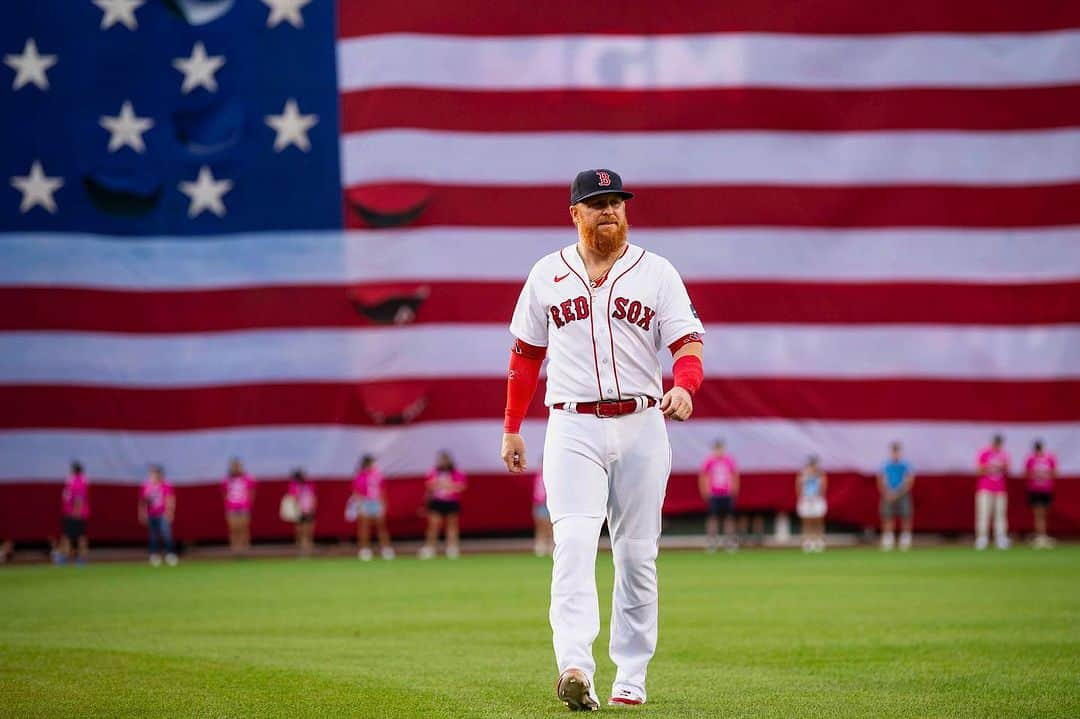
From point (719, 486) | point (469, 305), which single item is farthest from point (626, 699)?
point (469, 305)

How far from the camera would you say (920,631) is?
10875 mm

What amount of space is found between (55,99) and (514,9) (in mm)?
8647

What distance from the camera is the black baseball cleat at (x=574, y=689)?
6285 mm

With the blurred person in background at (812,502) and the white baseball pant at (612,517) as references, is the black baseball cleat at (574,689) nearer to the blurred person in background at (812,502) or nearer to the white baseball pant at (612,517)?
the white baseball pant at (612,517)

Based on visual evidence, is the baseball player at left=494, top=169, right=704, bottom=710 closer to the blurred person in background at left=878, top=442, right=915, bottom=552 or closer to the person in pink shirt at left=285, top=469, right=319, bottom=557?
the blurred person in background at left=878, top=442, right=915, bottom=552

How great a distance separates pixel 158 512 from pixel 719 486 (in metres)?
9.63

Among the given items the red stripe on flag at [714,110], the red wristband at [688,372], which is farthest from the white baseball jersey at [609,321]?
the red stripe on flag at [714,110]

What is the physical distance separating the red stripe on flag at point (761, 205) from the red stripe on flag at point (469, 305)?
1.14m

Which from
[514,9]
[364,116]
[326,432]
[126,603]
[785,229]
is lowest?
[126,603]

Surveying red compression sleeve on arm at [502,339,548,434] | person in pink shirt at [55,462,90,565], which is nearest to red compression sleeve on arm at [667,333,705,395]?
red compression sleeve on arm at [502,339,548,434]

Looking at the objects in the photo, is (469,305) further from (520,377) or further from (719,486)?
(520,377)

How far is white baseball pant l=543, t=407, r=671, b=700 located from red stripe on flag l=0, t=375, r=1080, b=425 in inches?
781

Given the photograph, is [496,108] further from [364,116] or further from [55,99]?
[55,99]

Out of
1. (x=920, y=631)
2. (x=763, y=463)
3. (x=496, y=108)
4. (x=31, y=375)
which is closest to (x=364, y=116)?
(x=496, y=108)
